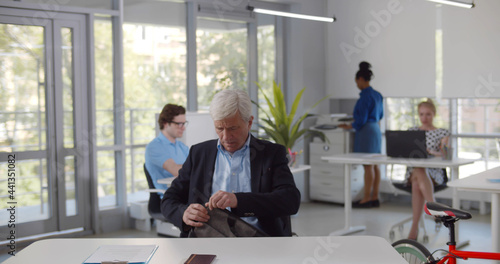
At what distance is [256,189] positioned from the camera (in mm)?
2758

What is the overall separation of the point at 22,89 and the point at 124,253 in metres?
4.02

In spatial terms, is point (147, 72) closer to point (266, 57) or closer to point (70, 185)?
point (70, 185)

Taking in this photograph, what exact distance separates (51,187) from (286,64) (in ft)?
12.3

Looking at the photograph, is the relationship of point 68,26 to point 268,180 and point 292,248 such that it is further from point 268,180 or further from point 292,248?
point 292,248

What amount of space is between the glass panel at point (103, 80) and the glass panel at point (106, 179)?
15cm

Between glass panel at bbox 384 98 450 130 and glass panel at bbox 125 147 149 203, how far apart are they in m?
3.49

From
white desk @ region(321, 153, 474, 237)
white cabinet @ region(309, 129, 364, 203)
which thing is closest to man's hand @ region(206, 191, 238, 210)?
white desk @ region(321, 153, 474, 237)

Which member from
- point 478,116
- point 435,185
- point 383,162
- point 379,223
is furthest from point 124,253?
point 478,116

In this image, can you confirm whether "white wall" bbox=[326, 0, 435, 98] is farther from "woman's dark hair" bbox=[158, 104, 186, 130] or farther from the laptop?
"woman's dark hair" bbox=[158, 104, 186, 130]

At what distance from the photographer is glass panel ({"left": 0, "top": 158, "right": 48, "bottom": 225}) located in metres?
5.73

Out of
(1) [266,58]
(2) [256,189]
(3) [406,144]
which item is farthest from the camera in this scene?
(1) [266,58]

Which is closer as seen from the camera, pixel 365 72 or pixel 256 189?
pixel 256 189

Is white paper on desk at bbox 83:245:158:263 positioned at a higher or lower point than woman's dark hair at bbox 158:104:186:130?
lower

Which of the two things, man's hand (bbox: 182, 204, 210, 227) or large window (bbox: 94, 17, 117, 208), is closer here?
man's hand (bbox: 182, 204, 210, 227)
